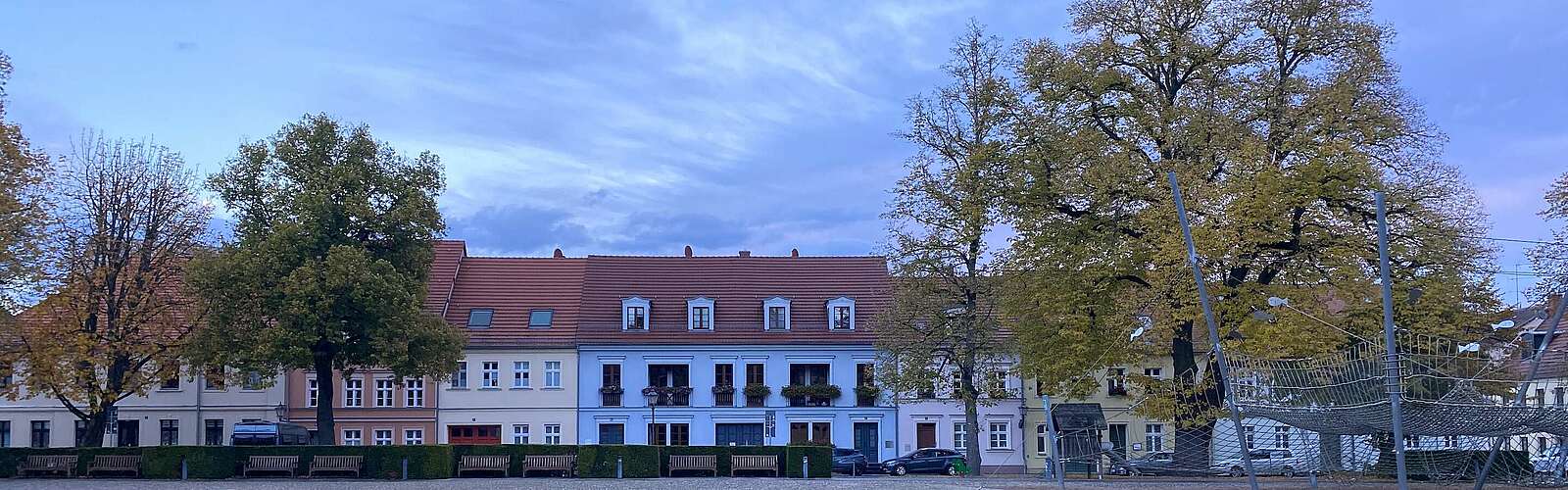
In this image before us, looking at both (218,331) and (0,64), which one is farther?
(218,331)

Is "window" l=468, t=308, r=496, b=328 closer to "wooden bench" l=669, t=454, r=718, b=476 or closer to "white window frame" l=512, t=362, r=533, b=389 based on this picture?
"white window frame" l=512, t=362, r=533, b=389

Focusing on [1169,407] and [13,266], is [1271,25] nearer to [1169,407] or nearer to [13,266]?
[1169,407]

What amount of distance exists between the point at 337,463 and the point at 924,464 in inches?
776

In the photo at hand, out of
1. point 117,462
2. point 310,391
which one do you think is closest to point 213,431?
point 310,391

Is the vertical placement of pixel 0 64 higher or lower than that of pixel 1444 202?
higher

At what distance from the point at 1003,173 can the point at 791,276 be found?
20954 mm

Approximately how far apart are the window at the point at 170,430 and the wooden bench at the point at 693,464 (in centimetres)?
2390

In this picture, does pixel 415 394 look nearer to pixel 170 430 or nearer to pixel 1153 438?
pixel 170 430

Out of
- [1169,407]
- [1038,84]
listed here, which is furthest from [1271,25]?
[1169,407]

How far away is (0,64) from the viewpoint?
3250cm

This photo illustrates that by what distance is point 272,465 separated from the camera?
35.6m

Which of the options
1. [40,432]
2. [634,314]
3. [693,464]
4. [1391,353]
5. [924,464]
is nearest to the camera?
[1391,353]

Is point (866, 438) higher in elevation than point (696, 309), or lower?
lower

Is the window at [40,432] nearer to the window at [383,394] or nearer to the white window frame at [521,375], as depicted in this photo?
the window at [383,394]
